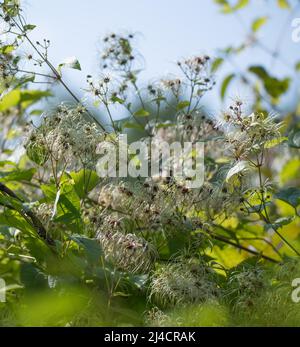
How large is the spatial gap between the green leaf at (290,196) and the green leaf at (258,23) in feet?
5.70

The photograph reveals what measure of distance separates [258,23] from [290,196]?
179 cm

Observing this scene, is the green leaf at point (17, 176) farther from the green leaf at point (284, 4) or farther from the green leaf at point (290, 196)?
the green leaf at point (284, 4)

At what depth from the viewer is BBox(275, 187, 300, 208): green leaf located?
6.43ft

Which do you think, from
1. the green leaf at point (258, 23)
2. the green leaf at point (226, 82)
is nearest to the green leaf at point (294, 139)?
the green leaf at point (226, 82)

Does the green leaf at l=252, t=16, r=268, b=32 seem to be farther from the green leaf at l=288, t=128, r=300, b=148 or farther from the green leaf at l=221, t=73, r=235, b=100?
the green leaf at l=288, t=128, r=300, b=148

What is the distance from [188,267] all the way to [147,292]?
0.38ft

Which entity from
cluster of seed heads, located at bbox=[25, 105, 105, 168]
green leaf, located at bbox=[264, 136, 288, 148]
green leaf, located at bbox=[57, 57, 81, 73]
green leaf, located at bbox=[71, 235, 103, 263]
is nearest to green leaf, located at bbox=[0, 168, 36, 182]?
cluster of seed heads, located at bbox=[25, 105, 105, 168]

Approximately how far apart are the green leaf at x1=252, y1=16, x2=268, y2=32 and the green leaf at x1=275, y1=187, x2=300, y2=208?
1738 mm

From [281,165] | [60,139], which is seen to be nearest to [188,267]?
[60,139]

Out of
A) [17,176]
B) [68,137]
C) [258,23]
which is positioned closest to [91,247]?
[68,137]

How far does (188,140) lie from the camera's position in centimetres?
219

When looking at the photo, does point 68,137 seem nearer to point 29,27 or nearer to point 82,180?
point 82,180
